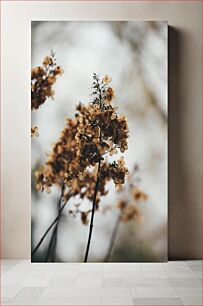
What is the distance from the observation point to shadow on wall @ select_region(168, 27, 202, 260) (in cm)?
482

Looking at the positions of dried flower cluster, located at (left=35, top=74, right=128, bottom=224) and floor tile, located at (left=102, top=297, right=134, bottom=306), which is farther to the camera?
dried flower cluster, located at (left=35, top=74, right=128, bottom=224)

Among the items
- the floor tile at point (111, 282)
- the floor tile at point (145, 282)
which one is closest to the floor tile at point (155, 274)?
the floor tile at point (145, 282)

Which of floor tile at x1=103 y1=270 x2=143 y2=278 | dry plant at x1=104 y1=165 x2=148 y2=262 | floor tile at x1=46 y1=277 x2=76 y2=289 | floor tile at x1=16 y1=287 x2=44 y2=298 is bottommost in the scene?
floor tile at x1=103 y1=270 x2=143 y2=278

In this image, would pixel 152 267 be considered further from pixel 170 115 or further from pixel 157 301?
pixel 170 115

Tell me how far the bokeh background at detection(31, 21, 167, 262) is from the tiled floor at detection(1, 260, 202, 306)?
8.4 inches

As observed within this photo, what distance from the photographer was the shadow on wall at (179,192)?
15.8 feet

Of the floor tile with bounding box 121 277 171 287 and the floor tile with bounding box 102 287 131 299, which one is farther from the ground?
the floor tile with bounding box 102 287 131 299

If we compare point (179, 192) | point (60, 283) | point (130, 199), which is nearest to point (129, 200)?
point (130, 199)

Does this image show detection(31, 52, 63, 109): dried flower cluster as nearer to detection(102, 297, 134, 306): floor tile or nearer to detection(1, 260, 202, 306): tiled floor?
detection(1, 260, 202, 306): tiled floor

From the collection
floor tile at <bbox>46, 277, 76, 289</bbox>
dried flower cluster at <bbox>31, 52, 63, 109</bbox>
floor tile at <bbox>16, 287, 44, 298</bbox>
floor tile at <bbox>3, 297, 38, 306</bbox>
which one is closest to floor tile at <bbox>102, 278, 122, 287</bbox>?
floor tile at <bbox>46, 277, 76, 289</bbox>

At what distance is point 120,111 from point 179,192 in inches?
35.3

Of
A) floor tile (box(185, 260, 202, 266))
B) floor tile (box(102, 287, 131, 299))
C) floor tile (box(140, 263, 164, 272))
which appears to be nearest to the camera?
floor tile (box(102, 287, 131, 299))

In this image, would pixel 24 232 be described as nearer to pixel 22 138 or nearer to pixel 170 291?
pixel 22 138

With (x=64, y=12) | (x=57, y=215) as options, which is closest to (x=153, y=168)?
(x=57, y=215)
